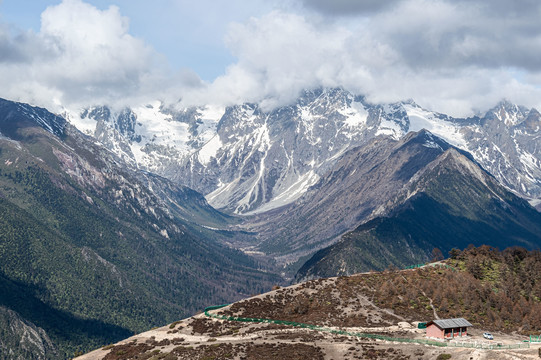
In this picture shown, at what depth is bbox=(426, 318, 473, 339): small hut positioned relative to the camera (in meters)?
154

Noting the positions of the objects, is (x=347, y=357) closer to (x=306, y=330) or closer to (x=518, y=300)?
(x=306, y=330)

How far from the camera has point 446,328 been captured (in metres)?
154

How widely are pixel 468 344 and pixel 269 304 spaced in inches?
2745

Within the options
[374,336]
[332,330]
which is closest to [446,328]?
[374,336]

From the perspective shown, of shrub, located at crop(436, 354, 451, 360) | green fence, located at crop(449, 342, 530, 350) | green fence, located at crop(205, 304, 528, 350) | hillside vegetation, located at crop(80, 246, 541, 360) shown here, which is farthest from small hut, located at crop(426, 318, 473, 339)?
shrub, located at crop(436, 354, 451, 360)

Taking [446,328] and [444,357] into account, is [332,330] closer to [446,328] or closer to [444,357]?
[446,328]

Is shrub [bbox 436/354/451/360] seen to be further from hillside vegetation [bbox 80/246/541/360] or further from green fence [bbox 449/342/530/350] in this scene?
green fence [bbox 449/342/530/350]

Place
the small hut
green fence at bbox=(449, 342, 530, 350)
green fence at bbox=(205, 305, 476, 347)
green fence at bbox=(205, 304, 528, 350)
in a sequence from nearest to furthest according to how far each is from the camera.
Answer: green fence at bbox=(449, 342, 530, 350)
green fence at bbox=(205, 304, 528, 350)
green fence at bbox=(205, 305, 476, 347)
the small hut

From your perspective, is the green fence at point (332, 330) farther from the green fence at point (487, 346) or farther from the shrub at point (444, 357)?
the shrub at point (444, 357)

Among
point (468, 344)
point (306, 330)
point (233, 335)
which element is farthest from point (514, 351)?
point (233, 335)

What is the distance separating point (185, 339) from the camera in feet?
531

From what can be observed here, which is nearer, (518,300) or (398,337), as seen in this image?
(398,337)

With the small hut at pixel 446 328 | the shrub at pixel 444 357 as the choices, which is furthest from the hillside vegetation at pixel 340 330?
the small hut at pixel 446 328

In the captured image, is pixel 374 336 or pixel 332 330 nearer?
pixel 374 336
